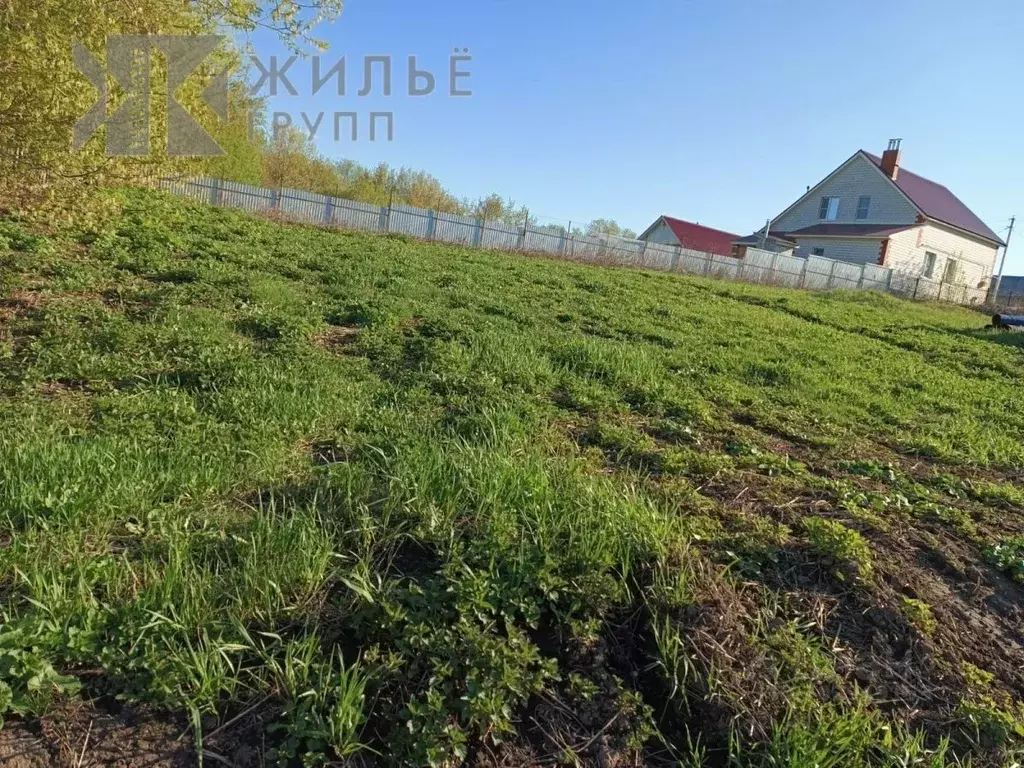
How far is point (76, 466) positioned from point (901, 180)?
130 feet

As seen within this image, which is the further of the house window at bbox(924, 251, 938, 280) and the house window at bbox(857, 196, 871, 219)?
the house window at bbox(857, 196, 871, 219)

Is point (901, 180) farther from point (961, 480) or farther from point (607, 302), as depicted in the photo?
point (961, 480)

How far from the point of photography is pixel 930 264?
110 feet

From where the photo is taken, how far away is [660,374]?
18.6 feet

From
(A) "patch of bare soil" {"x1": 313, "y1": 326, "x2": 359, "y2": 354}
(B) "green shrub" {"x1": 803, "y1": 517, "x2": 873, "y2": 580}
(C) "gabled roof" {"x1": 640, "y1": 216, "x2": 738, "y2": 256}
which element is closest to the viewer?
(B) "green shrub" {"x1": 803, "y1": 517, "x2": 873, "y2": 580}

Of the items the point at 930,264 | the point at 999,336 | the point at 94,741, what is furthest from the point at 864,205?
the point at 94,741

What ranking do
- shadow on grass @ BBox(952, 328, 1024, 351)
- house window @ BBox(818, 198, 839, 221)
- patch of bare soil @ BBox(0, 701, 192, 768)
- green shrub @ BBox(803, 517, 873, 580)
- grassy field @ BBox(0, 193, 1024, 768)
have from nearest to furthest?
patch of bare soil @ BBox(0, 701, 192, 768) < grassy field @ BBox(0, 193, 1024, 768) < green shrub @ BBox(803, 517, 873, 580) < shadow on grass @ BBox(952, 328, 1024, 351) < house window @ BBox(818, 198, 839, 221)

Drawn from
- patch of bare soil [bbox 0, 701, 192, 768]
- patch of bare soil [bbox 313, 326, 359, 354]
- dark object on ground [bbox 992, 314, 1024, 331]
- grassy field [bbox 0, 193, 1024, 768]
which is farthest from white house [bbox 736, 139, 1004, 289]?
patch of bare soil [bbox 0, 701, 192, 768]

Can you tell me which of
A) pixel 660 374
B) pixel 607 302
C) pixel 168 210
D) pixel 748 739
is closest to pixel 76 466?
pixel 748 739

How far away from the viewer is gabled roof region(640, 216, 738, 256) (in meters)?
44.7

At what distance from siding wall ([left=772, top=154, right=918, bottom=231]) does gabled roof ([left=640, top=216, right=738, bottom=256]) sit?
333 inches

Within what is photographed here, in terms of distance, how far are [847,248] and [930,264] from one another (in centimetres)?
466

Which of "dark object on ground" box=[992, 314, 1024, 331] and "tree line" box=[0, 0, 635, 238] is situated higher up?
"tree line" box=[0, 0, 635, 238]

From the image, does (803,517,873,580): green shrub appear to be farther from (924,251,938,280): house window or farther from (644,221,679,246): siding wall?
(644,221,679,246): siding wall
